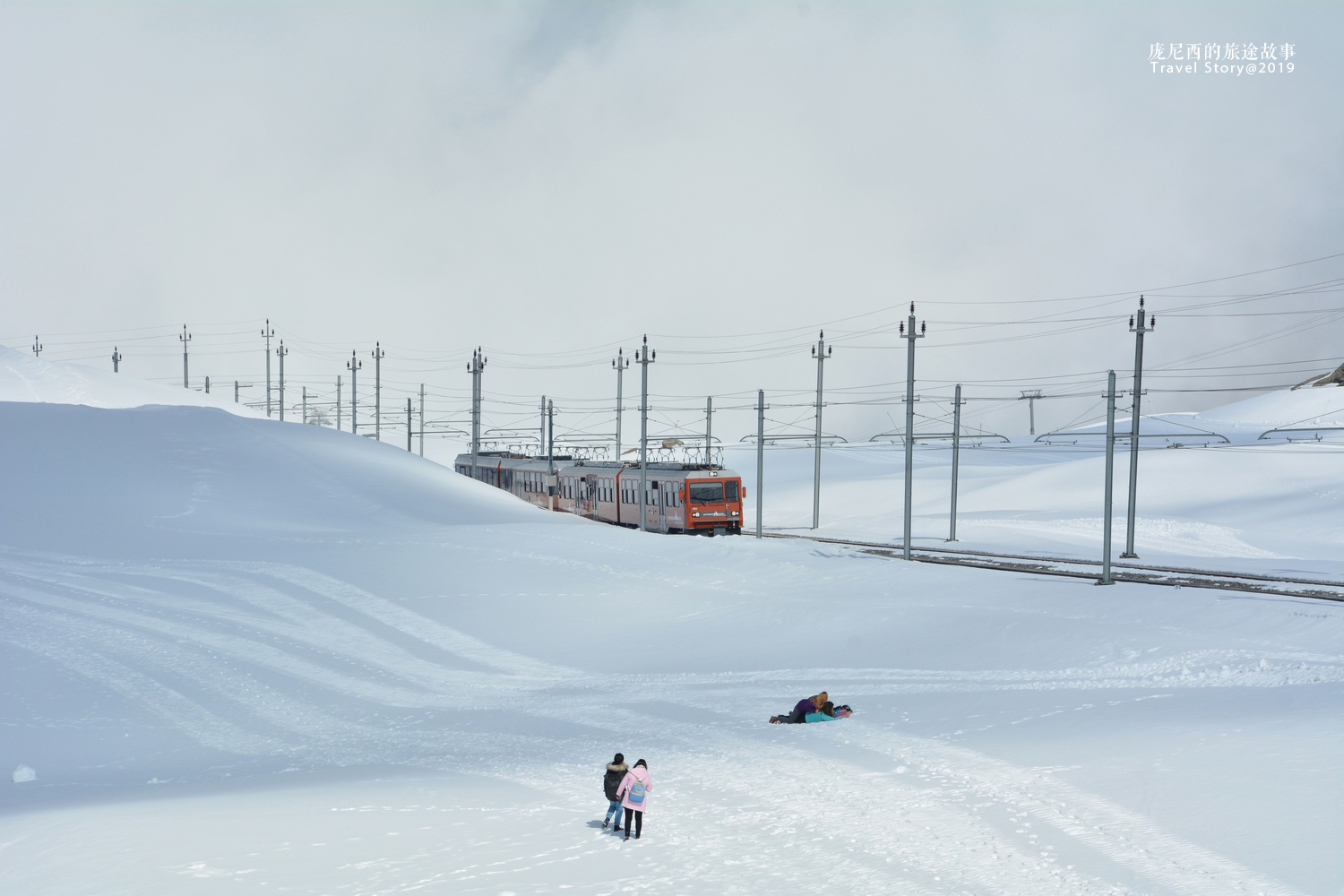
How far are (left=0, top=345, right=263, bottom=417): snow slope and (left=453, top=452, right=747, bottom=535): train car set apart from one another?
30.8 meters

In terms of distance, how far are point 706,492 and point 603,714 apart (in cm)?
2661

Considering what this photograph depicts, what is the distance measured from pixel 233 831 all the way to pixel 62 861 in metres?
2.02

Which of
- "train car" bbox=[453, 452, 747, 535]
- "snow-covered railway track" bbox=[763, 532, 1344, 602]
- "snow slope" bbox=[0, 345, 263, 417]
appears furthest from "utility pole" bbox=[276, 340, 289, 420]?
"snow-covered railway track" bbox=[763, 532, 1344, 602]

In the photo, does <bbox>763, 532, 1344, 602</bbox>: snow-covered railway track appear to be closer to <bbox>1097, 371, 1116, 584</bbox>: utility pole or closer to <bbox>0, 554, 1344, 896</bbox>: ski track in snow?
<bbox>1097, 371, 1116, 584</bbox>: utility pole

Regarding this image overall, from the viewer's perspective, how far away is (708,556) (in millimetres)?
38188

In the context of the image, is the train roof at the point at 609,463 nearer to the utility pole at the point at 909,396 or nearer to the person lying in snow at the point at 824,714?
the utility pole at the point at 909,396

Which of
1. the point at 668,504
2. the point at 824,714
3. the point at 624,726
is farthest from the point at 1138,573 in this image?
the point at 624,726

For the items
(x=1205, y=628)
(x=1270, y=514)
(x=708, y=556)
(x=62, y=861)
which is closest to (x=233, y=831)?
(x=62, y=861)

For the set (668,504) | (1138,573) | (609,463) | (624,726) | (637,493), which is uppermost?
(609,463)

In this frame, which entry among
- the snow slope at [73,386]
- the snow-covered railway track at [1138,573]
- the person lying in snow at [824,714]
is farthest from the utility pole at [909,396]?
the snow slope at [73,386]

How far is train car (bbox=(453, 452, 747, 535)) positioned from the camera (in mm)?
47344

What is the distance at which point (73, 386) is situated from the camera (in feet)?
272

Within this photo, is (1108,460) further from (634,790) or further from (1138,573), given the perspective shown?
(634,790)

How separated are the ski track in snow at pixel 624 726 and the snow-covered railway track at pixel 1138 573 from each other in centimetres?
957
